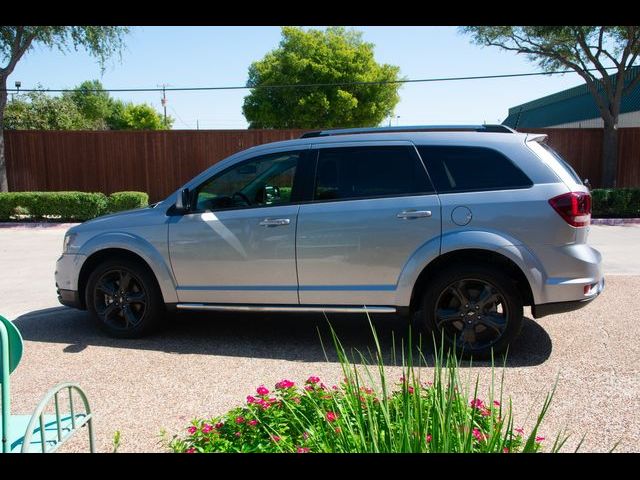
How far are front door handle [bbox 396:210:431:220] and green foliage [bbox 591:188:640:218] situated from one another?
12794 mm

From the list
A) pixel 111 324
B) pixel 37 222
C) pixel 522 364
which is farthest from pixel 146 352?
pixel 37 222

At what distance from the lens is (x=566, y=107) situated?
129 ft

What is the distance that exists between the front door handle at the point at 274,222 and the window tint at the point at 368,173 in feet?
1.15

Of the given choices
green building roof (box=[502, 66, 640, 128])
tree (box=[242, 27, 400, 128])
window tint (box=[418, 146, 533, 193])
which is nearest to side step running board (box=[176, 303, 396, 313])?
window tint (box=[418, 146, 533, 193])

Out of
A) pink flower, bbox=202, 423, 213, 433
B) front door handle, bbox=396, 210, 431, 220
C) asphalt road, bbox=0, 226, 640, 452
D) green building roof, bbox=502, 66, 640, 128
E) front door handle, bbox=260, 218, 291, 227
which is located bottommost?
asphalt road, bbox=0, 226, 640, 452

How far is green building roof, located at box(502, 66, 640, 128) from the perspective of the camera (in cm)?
3122

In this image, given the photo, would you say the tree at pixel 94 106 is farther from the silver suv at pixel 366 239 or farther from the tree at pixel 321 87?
the silver suv at pixel 366 239

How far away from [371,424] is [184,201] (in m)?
3.67

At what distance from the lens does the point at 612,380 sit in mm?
4266

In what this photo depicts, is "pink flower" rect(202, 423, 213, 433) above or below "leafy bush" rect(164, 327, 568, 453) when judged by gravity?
below

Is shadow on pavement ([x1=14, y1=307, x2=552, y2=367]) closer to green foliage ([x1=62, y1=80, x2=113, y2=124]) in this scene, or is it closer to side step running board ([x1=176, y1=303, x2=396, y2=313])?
side step running board ([x1=176, y1=303, x2=396, y2=313])

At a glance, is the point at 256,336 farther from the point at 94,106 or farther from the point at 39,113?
the point at 94,106
